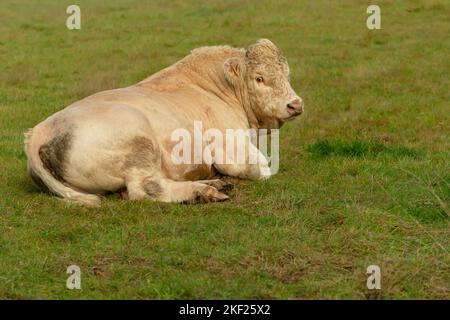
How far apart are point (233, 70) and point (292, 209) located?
221 centimetres

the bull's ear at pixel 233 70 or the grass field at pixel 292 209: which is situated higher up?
the bull's ear at pixel 233 70

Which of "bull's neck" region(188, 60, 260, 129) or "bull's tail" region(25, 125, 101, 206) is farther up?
"bull's neck" region(188, 60, 260, 129)

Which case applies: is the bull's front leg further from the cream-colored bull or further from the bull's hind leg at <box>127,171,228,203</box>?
the bull's hind leg at <box>127,171,228,203</box>

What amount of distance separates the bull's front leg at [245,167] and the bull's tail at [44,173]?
151 cm

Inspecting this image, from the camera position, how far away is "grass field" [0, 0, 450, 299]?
19.1ft

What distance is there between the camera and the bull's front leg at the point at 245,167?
28.8 ft

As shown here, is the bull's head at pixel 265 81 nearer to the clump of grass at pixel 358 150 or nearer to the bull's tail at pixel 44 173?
the clump of grass at pixel 358 150

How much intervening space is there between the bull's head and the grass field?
0.67 meters

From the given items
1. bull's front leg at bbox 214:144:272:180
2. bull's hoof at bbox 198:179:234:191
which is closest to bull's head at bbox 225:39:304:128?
bull's front leg at bbox 214:144:272:180

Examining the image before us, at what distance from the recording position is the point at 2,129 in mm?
11930

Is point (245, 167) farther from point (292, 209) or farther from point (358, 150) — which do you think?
point (358, 150)

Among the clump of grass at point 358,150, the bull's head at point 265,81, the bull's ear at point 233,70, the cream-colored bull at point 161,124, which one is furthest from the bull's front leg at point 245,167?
the clump of grass at point 358,150

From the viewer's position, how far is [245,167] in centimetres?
879
